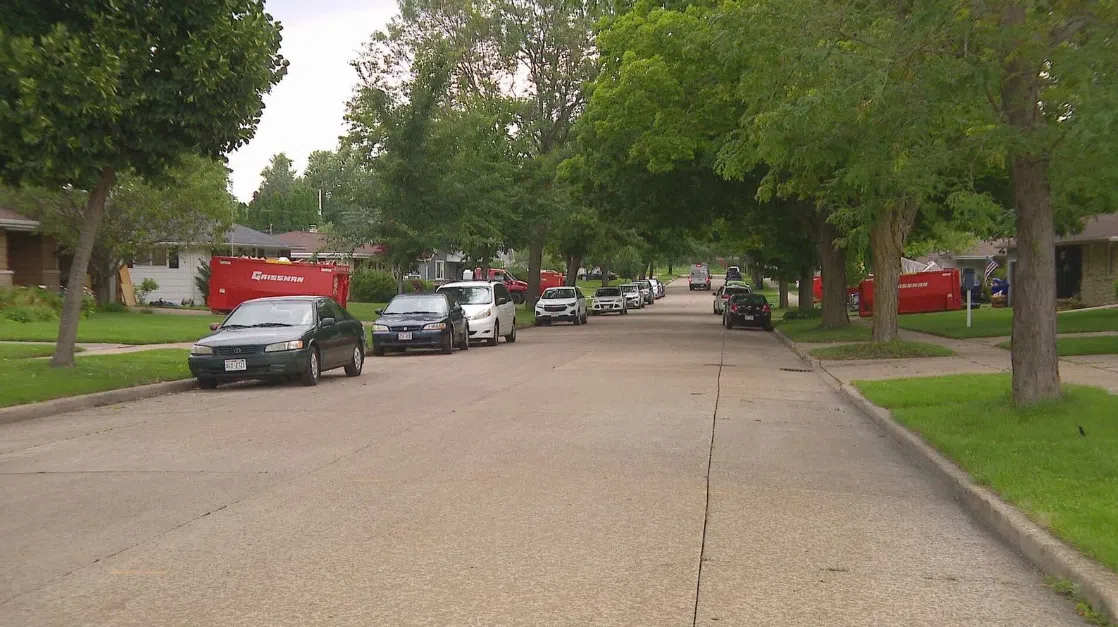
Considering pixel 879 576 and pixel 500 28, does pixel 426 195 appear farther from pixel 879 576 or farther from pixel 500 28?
pixel 879 576

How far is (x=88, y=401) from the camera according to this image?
15086 millimetres

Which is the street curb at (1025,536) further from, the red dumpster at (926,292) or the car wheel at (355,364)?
the red dumpster at (926,292)

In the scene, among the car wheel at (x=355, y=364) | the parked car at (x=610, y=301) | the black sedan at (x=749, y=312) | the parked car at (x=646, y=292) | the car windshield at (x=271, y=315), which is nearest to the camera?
the car windshield at (x=271, y=315)

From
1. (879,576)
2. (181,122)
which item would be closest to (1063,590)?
(879,576)

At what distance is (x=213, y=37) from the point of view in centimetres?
1575

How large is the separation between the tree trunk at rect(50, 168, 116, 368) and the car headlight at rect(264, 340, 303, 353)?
301 centimetres

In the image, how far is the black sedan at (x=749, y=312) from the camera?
3909cm

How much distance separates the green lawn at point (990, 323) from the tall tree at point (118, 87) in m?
16.8

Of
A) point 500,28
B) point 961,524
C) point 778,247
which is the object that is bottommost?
point 961,524

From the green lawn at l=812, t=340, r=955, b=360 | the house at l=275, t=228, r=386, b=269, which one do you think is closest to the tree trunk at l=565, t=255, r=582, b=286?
the house at l=275, t=228, r=386, b=269

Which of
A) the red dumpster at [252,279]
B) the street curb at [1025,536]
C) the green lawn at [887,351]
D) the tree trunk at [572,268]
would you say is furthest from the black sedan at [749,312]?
the street curb at [1025,536]

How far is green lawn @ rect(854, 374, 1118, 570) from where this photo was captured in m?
6.91

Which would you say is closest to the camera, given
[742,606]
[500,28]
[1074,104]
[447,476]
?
[742,606]

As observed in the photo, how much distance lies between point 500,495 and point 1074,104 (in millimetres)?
6494
